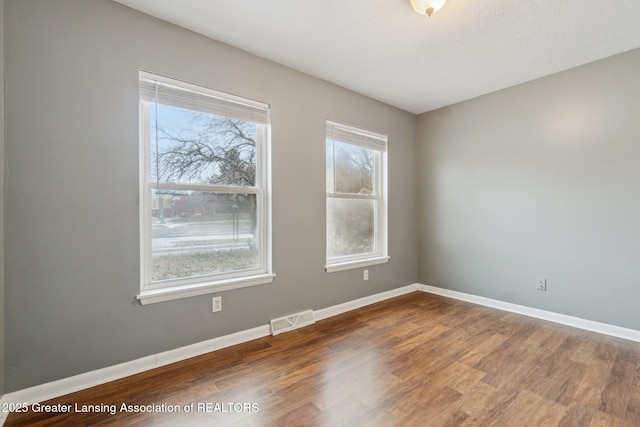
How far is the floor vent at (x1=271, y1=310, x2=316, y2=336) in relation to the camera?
2.62m

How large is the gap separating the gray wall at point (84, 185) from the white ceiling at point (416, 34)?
0.25 metres

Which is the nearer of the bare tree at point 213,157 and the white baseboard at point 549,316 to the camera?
the bare tree at point 213,157

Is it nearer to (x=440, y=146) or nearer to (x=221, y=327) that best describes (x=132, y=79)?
(x=221, y=327)

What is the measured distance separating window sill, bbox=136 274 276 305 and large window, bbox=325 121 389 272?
2.67ft

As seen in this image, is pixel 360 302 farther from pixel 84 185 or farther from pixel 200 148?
pixel 84 185

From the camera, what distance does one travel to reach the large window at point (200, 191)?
210cm

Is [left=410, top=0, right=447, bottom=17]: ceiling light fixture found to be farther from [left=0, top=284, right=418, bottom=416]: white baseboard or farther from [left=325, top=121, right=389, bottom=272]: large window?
[left=0, top=284, right=418, bottom=416]: white baseboard

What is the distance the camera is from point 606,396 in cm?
175

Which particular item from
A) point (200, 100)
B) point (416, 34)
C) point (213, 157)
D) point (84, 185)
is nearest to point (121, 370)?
point (84, 185)

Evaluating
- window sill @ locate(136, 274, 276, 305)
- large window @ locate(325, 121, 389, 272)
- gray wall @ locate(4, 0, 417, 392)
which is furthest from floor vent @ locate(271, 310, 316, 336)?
large window @ locate(325, 121, 389, 272)

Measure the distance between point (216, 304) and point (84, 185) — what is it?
125cm

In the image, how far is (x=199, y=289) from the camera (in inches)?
87.4

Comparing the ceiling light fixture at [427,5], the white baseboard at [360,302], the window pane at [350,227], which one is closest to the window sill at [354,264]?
the window pane at [350,227]

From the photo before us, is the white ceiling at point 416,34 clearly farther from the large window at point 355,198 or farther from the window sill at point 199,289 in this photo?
the window sill at point 199,289
